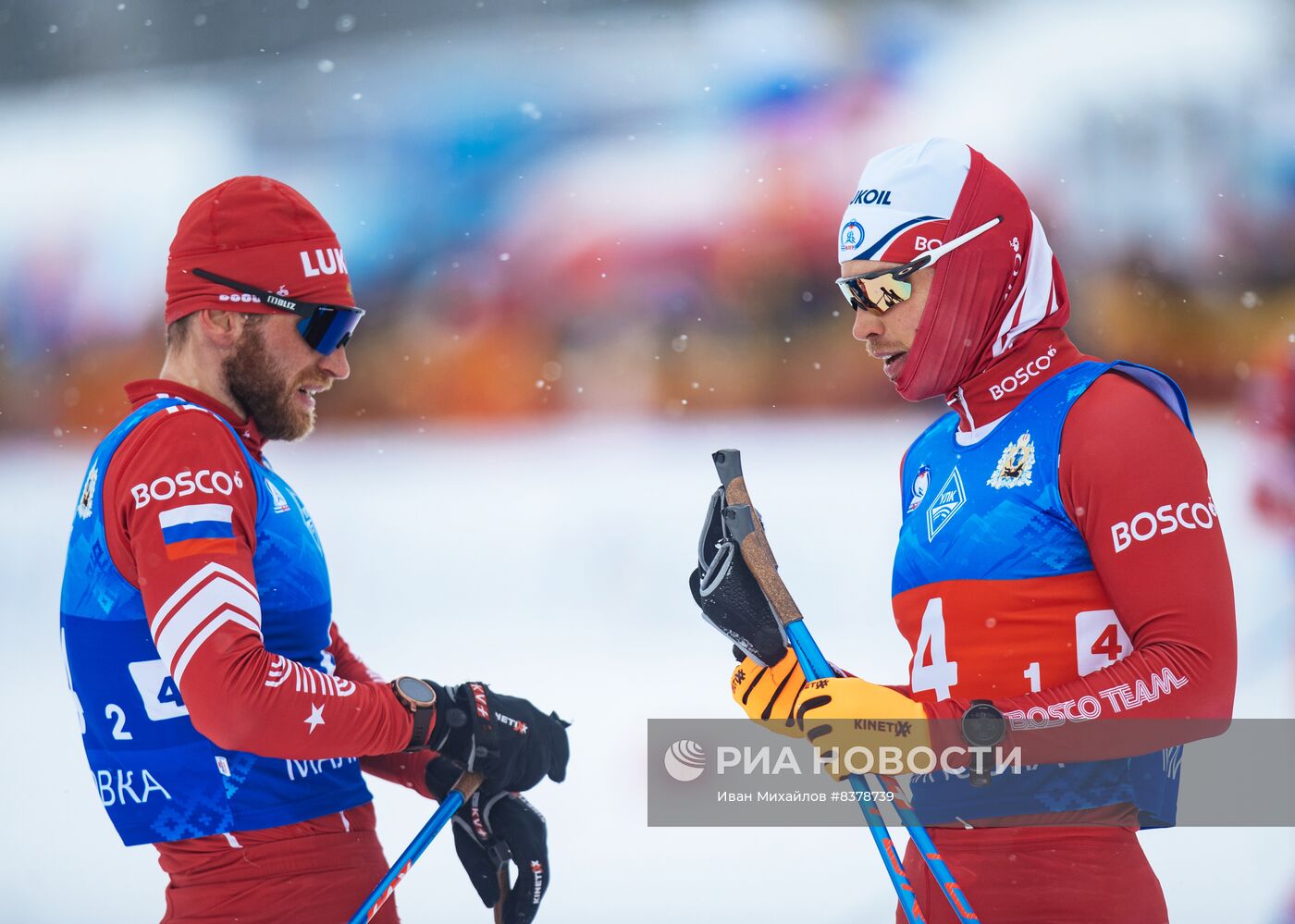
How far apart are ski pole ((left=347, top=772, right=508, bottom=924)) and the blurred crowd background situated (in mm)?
5485

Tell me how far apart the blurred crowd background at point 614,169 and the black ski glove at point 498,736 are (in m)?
5.42

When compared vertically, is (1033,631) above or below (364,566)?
below

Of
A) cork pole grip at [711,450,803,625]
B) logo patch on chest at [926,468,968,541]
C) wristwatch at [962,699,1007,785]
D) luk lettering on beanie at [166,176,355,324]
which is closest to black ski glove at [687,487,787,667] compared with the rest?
cork pole grip at [711,450,803,625]

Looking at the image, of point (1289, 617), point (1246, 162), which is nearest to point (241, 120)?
point (1246, 162)

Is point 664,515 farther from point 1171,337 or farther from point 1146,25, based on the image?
point 1146,25

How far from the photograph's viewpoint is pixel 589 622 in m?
5.20

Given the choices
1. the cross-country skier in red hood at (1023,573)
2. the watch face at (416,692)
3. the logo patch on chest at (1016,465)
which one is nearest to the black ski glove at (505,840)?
the watch face at (416,692)

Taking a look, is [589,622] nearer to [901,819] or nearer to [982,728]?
[901,819]

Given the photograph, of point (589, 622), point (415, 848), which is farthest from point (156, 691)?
point (589, 622)

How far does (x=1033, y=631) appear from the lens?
1758 millimetres

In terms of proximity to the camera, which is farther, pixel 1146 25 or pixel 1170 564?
pixel 1146 25

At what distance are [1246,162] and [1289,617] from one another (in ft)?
12.6

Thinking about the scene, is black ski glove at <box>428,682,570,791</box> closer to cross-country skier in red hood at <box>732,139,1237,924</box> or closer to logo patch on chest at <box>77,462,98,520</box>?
cross-country skier in red hood at <box>732,139,1237,924</box>

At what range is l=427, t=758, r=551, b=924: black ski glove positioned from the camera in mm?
2199
